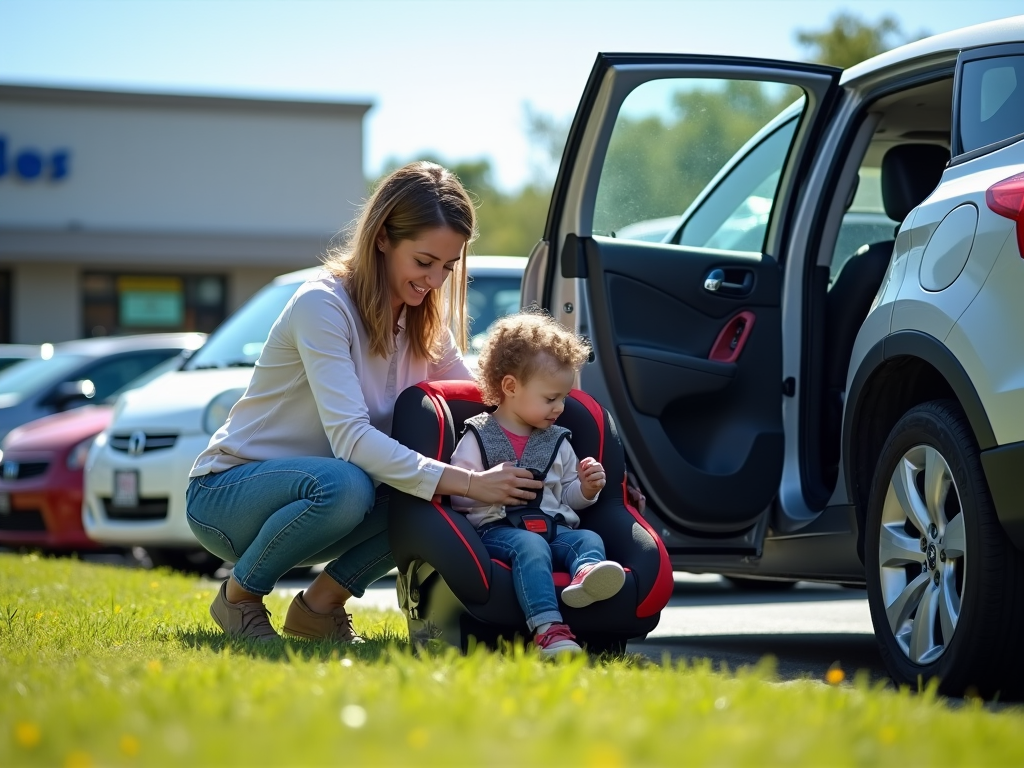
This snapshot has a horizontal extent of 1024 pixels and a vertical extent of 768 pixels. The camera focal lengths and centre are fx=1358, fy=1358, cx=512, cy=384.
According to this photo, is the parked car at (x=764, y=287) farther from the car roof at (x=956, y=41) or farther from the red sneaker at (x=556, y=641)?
the red sneaker at (x=556, y=641)

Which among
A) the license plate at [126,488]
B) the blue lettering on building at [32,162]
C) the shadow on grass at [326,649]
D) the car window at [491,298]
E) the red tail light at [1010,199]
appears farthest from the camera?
the blue lettering on building at [32,162]

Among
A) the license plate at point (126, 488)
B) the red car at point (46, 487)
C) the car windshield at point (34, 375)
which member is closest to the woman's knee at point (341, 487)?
the license plate at point (126, 488)

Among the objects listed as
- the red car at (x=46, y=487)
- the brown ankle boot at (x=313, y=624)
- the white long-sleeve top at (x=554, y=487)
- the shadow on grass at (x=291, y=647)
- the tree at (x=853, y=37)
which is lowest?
the red car at (x=46, y=487)

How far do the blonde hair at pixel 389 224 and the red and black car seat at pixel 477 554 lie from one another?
0.97 ft

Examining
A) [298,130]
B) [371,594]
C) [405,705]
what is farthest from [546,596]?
[298,130]

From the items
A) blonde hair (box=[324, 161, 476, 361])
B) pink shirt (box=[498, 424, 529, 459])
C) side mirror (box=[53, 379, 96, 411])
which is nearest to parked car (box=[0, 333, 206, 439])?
side mirror (box=[53, 379, 96, 411])

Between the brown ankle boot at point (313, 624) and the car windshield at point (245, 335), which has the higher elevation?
the car windshield at point (245, 335)

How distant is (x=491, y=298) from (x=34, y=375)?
18.2 feet

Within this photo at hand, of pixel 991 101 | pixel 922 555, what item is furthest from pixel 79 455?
pixel 991 101

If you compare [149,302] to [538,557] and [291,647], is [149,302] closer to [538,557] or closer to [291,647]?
[291,647]

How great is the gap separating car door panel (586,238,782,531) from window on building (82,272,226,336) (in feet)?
66.9

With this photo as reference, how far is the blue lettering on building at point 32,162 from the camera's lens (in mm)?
23625

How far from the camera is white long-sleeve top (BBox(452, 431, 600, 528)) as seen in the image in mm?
4551

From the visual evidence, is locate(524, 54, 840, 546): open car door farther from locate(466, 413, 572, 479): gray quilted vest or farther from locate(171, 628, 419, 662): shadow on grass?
locate(171, 628, 419, 662): shadow on grass
